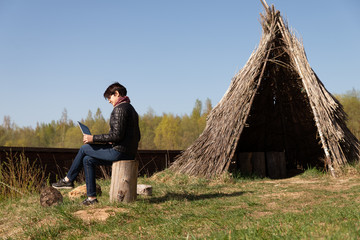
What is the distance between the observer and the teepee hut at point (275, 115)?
8828 mm

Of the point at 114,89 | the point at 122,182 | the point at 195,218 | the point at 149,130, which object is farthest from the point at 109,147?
the point at 149,130

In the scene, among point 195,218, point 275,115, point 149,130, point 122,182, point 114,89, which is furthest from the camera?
point 149,130

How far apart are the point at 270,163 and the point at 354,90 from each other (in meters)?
26.1

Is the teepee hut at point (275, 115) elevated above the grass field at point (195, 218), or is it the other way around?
the teepee hut at point (275, 115)

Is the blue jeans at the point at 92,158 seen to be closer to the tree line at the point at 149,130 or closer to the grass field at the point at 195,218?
the grass field at the point at 195,218

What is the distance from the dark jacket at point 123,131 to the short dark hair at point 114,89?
23cm

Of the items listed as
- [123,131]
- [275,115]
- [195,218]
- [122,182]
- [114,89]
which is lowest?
[195,218]

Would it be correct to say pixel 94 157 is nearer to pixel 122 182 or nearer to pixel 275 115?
pixel 122 182

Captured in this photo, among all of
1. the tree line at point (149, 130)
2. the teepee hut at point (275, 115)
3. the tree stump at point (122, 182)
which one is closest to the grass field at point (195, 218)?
the tree stump at point (122, 182)

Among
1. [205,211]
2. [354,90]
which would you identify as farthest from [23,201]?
[354,90]

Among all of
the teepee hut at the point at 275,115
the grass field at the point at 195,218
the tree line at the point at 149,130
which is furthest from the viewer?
the tree line at the point at 149,130

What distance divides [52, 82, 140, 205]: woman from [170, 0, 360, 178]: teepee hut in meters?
3.97

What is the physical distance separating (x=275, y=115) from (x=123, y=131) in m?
8.17

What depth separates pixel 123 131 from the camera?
16.1 feet
